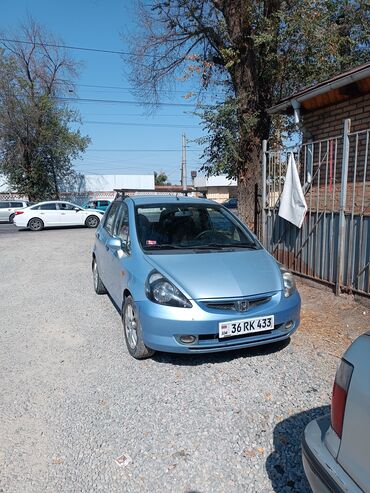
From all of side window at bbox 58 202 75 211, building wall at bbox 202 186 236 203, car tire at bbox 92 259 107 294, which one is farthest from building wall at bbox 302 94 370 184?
building wall at bbox 202 186 236 203

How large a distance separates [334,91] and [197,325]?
195 inches

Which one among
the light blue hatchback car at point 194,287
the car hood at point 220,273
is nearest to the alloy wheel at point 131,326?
the light blue hatchback car at point 194,287

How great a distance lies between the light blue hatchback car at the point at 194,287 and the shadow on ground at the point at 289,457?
2.58 feet

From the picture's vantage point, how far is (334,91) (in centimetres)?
620

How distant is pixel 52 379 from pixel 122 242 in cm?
164

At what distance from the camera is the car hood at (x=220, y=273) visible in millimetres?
3348

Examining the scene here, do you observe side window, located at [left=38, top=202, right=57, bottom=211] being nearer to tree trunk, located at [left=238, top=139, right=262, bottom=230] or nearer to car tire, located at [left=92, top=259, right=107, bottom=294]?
tree trunk, located at [left=238, top=139, right=262, bottom=230]

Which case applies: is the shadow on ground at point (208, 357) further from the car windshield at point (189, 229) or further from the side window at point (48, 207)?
the side window at point (48, 207)

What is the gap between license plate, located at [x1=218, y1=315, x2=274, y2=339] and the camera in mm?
3248

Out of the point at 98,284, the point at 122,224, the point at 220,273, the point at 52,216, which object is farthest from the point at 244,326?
the point at 52,216

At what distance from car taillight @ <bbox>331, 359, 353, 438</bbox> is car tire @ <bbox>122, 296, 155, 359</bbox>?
2125mm

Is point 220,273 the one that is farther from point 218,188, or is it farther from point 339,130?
point 218,188

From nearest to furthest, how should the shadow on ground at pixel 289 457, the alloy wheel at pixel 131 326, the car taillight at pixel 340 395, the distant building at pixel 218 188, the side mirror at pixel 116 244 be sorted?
the car taillight at pixel 340 395 → the shadow on ground at pixel 289 457 → the alloy wheel at pixel 131 326 → the side mirror at pixel 116 244 → the distant building at pixel 218 188

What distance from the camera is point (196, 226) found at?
4586 mm
